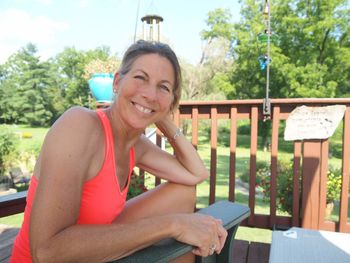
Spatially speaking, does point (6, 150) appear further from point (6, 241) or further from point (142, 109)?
point (142, 109)

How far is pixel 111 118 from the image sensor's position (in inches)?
47.7

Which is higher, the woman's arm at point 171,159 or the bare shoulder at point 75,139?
the bare shoulder at point 75,139

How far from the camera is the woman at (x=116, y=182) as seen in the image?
862 mm

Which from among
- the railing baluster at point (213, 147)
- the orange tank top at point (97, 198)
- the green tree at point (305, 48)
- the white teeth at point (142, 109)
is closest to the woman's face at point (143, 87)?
the white teeth at point (142, 109)

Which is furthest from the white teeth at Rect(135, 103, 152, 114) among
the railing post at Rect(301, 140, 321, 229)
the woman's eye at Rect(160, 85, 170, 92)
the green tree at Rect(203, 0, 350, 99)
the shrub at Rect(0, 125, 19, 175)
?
the green tree at Rect(203, 0, 350, 99)

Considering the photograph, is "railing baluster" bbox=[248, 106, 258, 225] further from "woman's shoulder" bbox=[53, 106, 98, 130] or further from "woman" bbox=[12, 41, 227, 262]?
"woman's shoulder" bbox=[53, 106, 98, 130]

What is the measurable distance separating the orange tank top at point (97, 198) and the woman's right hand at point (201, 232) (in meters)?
0.26

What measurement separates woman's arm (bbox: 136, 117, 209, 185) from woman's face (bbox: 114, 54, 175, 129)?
274 mm

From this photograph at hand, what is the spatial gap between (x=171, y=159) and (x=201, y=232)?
61 cm

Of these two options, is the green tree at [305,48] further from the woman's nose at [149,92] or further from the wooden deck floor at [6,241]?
the woman's nose at [149,92]

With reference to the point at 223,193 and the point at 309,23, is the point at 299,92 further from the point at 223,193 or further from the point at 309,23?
the point at 223,193

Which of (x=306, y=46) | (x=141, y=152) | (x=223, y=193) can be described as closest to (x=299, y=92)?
(x=306, y=46)

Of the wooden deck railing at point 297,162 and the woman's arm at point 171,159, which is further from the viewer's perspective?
the wooden deck railing at point 297,162

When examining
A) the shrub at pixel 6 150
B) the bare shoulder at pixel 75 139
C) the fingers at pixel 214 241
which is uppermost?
the bare shoulder at pixel 75 139
